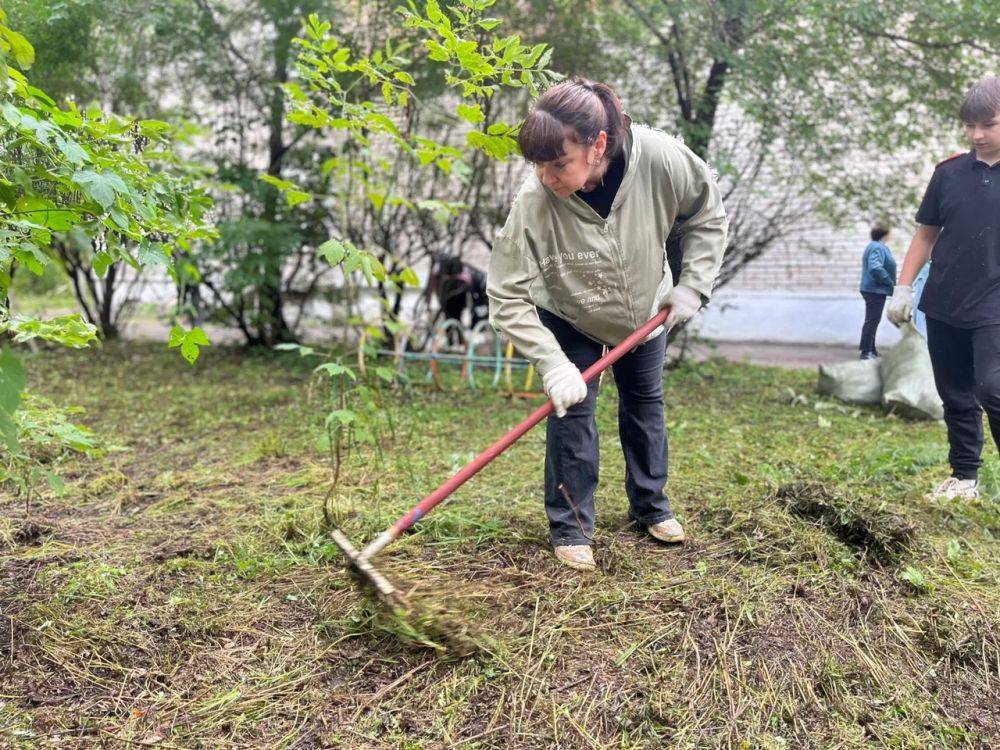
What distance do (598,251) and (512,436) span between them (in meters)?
0.61

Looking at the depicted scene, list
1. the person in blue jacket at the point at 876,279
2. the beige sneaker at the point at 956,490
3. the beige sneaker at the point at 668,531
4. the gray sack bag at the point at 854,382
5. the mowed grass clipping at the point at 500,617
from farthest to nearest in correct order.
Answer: the gray sack bag at the point at 854,382 < the person in blue jacket at the point at 876,279 < the beige sneaker at the point at 956,490 < the beige sneaker at the point at 668,531 < the mowed grass clipping at the point at 500,617

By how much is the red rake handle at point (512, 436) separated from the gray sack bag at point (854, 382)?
11.2 feet

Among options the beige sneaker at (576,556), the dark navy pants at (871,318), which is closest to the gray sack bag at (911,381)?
the dark navy pants at (871,318)

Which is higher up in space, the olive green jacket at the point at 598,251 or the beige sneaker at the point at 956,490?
the olive green jacket at the point at 598,251

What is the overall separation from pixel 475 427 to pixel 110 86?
4812mm

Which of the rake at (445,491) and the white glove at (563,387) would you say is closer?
the rake at (445,491)

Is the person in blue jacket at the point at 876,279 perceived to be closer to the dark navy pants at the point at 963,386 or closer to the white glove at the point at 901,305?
the white glove at the point at 901,305

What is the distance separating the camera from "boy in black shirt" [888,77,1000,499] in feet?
9.58

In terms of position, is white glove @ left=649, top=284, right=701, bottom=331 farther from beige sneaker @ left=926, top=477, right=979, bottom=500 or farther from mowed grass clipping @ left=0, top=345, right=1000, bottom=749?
beige sneaker @ left=926, top=477, right=979, bottom=500

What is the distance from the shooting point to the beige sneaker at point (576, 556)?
100 inches

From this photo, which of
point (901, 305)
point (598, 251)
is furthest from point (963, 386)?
point (598, 251)

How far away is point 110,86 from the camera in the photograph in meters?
7.02

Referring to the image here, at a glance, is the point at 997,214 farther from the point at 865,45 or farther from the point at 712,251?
the point at 865,45

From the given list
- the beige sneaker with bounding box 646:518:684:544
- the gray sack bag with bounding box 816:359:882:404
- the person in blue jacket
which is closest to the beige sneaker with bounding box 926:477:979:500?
the person in blue jacket
